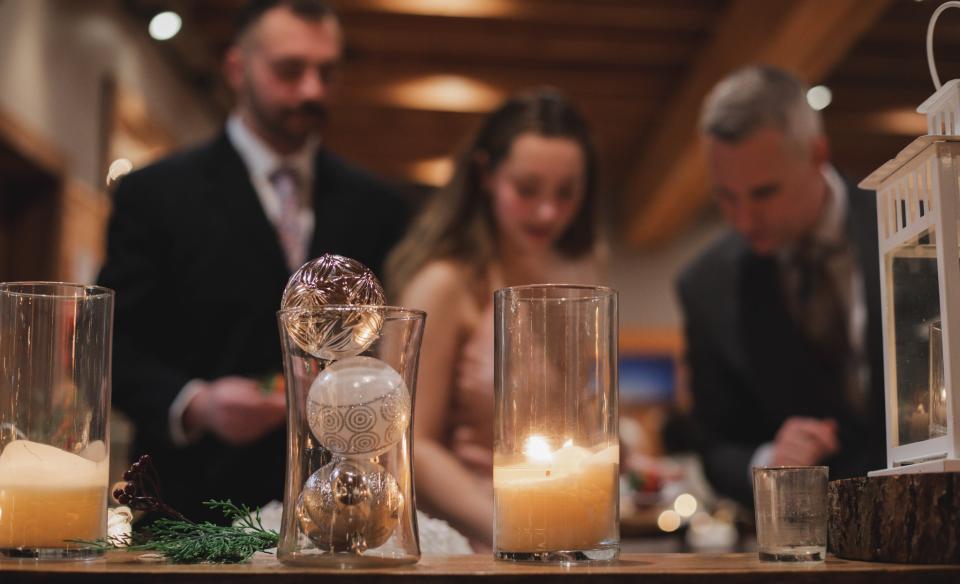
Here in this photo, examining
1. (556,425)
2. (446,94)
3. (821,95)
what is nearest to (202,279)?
(556,425)

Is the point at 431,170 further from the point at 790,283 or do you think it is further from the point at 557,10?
the point at 790,283

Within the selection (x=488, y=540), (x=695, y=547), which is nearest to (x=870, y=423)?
(x=488, y=540)

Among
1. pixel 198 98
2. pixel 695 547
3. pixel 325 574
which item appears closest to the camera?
pixel 325 574

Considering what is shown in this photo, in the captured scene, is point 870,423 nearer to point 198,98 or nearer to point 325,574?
point 325,574

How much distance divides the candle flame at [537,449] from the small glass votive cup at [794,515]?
19 centimetres

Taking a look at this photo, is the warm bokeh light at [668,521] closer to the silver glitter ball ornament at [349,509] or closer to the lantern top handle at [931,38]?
the lantern top handle at [931,38]

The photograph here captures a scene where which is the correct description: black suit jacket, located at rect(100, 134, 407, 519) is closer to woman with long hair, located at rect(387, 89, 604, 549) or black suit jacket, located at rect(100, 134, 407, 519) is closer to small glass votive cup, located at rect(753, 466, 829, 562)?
woman with long hair, located at rect(387, 89, 604, 549)

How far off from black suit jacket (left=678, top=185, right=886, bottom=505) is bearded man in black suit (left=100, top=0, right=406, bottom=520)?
0.81 meters

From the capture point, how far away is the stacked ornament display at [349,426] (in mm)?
776

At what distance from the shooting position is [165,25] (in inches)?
238

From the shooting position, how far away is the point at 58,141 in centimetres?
512

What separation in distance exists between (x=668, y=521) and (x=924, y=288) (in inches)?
116

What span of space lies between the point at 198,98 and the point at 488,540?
6.75 m

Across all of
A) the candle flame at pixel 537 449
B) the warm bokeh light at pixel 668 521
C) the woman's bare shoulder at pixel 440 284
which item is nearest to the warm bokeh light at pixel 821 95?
the warm bokeh light at pixel 668 521
